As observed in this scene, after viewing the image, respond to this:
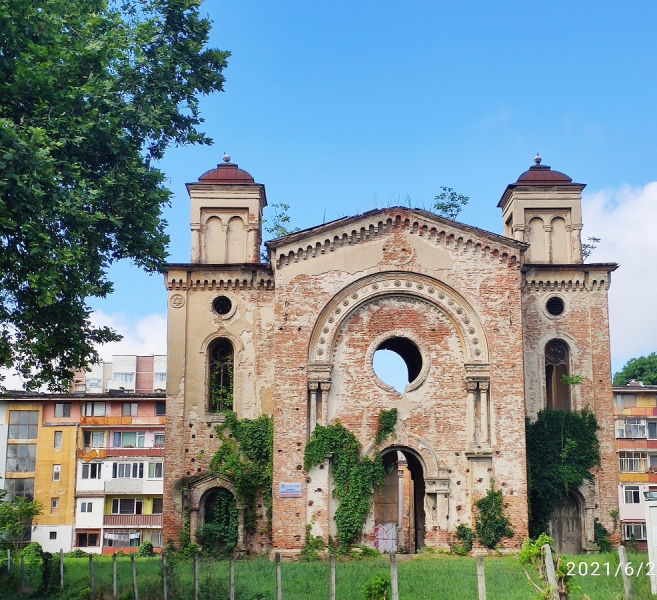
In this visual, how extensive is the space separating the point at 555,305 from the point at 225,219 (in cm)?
1118

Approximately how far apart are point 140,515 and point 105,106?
34518 mm

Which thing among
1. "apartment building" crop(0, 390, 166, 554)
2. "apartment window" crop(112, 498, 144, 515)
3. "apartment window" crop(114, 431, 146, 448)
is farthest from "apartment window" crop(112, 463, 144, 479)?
"apartment window" crop(112, 498, 144, 515)

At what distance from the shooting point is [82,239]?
17844 millimetres

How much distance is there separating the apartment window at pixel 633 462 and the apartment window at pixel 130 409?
26.2 metres

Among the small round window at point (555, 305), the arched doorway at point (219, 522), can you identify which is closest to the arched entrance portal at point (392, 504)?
the arched doorway at point (219, 522)

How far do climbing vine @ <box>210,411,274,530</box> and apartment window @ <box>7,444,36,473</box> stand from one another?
83.4 ft

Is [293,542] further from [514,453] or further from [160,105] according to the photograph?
[160,105]

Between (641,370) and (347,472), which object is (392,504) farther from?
(641,370)

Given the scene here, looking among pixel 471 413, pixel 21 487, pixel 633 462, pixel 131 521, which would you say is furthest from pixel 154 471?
pixel 471 413

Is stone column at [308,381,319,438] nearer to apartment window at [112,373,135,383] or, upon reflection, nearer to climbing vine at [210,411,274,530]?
climbing vine at [210,411,274,530]

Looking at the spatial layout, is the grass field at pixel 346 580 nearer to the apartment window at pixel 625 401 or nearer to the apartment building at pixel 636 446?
the apartment building at pixel 636 446

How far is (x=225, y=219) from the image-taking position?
2986 cm

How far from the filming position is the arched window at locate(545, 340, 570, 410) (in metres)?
28.9

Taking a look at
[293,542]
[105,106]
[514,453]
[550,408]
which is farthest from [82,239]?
[550,408]
